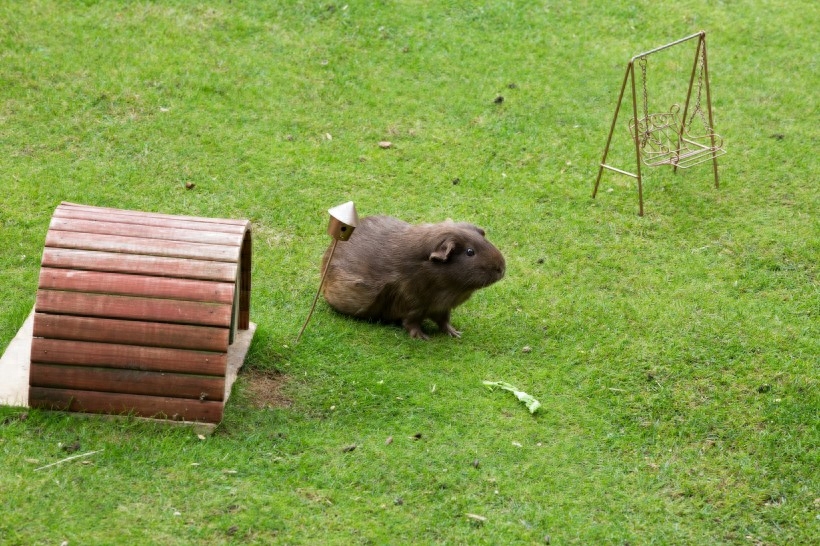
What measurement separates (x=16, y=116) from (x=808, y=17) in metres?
10.5

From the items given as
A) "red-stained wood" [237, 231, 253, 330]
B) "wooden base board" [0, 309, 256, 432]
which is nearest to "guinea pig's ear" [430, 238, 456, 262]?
"red-stained wood" [237, 231, 253, 330]

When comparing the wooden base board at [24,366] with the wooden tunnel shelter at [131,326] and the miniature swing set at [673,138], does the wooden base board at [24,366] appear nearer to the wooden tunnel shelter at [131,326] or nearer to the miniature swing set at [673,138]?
the wooden tunnel shelter at [131,326]

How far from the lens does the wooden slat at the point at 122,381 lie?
612 cm

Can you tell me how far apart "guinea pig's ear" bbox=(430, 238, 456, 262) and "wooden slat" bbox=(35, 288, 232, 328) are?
6.66 ft

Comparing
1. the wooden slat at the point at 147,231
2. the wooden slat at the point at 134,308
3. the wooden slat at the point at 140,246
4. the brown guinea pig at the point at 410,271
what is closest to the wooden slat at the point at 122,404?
the wooden slat at the point at 134,308

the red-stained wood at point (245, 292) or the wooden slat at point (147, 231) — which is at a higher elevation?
the wooden slat at point (147, 231)

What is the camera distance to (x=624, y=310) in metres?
8.21

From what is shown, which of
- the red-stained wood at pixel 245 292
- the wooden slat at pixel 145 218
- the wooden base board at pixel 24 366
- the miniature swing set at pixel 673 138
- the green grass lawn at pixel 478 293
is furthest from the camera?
the miniature swing set at pixel 673 138

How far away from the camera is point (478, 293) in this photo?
28.2 ft

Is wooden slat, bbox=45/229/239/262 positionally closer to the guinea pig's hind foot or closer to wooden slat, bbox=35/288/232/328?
wooden slat, bbox=35/288/232/328

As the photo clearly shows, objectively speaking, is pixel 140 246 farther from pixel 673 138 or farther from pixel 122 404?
pixel 673 138

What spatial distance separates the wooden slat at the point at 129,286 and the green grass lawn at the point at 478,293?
88 centimetres

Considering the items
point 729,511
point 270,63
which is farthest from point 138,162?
point 729,511

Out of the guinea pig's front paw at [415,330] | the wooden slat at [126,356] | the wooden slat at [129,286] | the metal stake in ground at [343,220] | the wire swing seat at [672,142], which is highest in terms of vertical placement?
the wire swing seat at [672,142]
